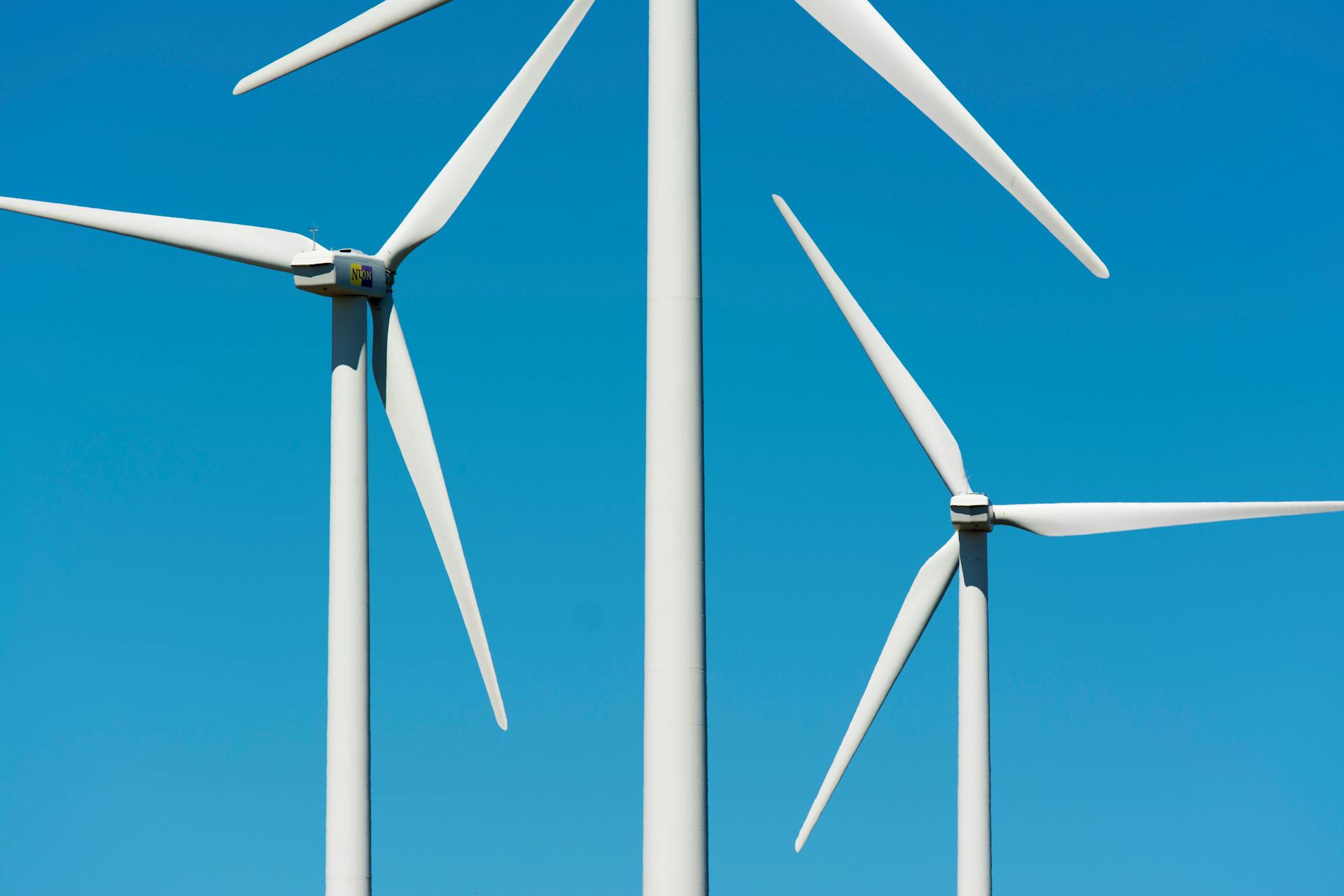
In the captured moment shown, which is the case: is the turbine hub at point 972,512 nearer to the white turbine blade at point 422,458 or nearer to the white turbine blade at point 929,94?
the white turbine blade at point 422,458

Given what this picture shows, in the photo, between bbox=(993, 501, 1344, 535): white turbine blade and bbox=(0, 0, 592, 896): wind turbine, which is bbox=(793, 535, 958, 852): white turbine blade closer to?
bbox=(993, 501, 1344, 535): white turbine blade

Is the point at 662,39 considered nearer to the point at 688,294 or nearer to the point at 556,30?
the point at 688,294

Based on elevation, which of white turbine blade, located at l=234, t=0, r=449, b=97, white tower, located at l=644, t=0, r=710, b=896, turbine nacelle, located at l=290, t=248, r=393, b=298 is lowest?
white tower, located at l=644, t=0, r=710, b=896

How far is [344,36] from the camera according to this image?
127 feet

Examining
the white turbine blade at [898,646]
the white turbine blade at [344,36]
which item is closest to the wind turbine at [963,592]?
the white turbine blade at [898,646]

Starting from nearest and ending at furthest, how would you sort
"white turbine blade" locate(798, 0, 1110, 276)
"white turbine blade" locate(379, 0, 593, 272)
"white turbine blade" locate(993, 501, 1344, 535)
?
"white turbine blade" locate(798, 0, 1110, 276) < "white turbine blade" locate(379, 0, 593, 272) < "white turbine blade" locate(993, 501, 1344, 535)

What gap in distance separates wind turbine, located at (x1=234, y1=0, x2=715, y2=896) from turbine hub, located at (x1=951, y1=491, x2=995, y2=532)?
27443mm

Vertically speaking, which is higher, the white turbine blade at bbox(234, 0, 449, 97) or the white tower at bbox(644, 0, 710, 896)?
the white turbine blade at bbox(234, 0, 449, 97)

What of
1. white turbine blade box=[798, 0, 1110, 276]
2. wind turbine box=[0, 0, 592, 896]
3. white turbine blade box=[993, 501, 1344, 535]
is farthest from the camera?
white turbine blade box=[993, 501, 1344, 535]

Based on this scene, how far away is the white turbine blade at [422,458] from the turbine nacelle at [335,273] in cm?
75

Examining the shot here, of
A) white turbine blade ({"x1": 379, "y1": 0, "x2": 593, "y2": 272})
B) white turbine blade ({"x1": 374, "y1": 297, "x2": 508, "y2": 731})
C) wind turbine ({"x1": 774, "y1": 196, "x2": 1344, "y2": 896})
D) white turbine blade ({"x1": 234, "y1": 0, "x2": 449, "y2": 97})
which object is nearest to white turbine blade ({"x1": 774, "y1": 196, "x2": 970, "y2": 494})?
wind turbine ({"x1": 774, "y1": 196, "x2": 1344, "y2": 896})

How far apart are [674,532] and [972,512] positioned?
2855cm

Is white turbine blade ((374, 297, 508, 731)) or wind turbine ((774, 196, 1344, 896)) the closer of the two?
white turbine blade ((374, 297, 508, 731))

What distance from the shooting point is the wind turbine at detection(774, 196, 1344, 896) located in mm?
54250
